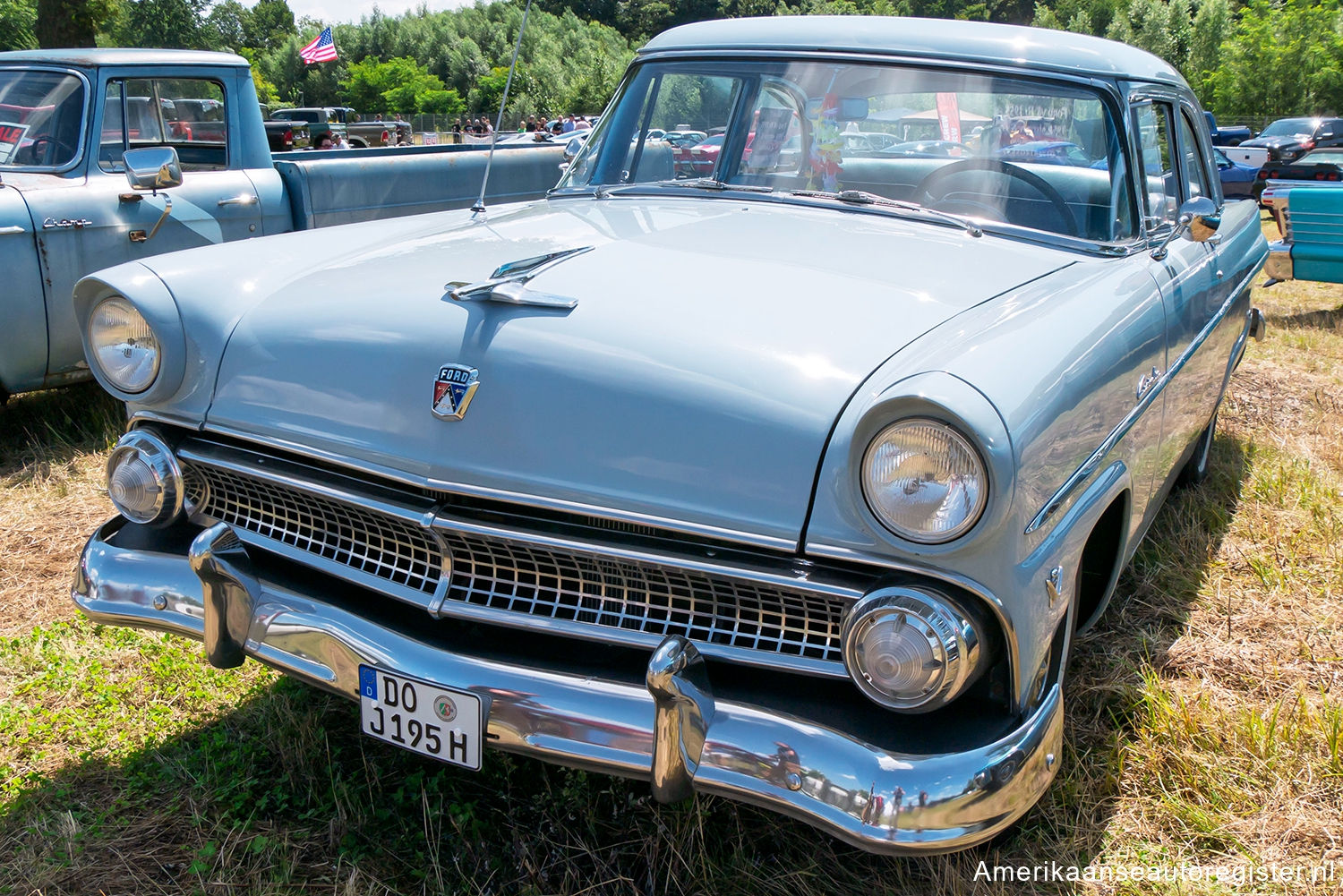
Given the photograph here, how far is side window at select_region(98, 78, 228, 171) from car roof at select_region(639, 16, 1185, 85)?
2.69 m

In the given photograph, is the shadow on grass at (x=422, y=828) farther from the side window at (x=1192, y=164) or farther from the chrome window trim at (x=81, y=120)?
the chrome window trim at (x=81, y=120)

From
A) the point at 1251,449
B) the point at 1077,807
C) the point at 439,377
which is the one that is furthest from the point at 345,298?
the point at 1251,449

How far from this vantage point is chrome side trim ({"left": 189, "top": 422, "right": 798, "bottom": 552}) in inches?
67.5

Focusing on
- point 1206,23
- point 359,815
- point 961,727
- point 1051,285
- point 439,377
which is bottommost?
point 359,815

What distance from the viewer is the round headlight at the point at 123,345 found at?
2.22 m

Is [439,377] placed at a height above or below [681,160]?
below

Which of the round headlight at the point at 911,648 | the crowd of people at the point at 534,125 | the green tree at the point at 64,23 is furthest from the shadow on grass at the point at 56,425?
the crowd of people at the point at 534,125

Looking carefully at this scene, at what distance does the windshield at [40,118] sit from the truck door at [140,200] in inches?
3.8

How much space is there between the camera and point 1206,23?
1518 inches

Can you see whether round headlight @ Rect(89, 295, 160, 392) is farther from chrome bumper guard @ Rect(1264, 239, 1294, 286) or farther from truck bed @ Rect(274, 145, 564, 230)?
chrome bumper guard @ Rect(1264, 239, 1294, 286)

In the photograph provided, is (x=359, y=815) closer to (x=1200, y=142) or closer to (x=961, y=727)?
(x=961, y=727)

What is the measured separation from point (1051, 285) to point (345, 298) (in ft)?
4.64

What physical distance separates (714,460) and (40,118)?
407cm

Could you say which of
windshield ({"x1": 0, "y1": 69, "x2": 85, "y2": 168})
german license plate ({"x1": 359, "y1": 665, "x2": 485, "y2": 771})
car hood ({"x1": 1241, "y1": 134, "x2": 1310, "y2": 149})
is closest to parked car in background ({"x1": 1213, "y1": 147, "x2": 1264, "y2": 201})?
car hood ({"x1": 1241, "y1": 134, "x2": 1310, "y2": 149})
